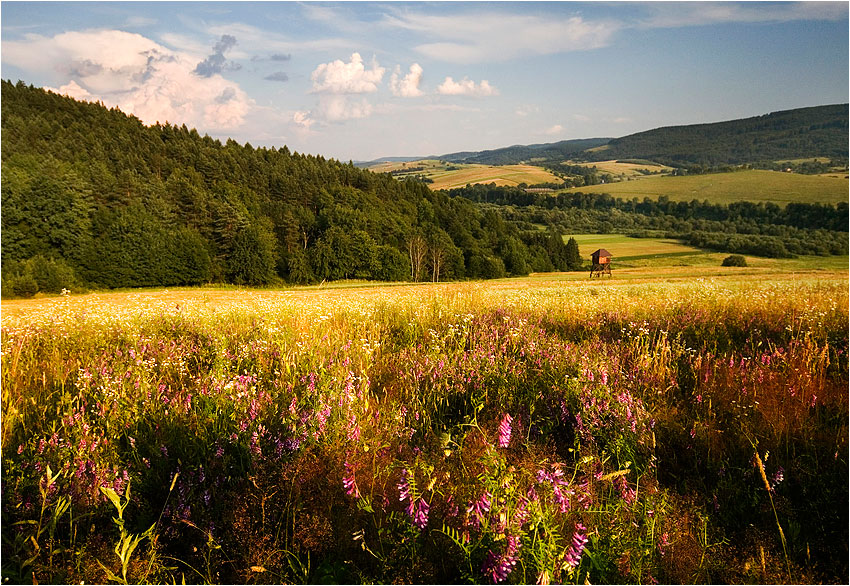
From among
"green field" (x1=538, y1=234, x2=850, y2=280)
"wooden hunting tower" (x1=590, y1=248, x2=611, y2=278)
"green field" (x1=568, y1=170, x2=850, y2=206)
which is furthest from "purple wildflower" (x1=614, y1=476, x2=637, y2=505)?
"green field" (x1=568, y1=170, x2=850, y2=206)

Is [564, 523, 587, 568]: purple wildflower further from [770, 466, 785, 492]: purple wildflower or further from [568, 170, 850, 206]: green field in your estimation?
[568, 170, 850, 206]: green field

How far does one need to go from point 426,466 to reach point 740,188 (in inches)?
6114

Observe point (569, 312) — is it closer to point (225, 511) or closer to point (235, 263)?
point (225, 511)

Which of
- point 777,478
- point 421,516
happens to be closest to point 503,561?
point 421,516

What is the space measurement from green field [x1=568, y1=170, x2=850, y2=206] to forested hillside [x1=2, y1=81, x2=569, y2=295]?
51.0m

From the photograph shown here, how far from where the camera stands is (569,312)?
8.12m

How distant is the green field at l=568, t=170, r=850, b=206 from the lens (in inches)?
3868

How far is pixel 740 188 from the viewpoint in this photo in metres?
129

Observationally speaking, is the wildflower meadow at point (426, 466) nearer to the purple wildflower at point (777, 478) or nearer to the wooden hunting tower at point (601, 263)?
the purple wildflower at point (777, 478)

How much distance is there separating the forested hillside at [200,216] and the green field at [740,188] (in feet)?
167

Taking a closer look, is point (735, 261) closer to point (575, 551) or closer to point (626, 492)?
point (626, 492)

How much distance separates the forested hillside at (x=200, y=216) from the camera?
206 feet

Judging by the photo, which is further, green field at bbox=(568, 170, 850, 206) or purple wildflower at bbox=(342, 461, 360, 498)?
green field at bbox=(568, 170, 850, 206)

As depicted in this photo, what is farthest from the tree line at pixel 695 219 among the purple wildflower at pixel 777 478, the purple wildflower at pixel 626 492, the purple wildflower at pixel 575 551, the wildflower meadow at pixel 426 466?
the purple wildflower at pixel 575 551
